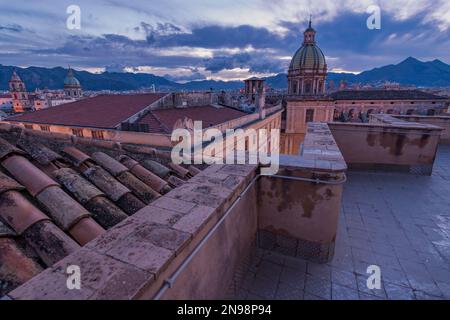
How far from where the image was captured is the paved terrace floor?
Result: 236cm

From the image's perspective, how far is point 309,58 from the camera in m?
42.0

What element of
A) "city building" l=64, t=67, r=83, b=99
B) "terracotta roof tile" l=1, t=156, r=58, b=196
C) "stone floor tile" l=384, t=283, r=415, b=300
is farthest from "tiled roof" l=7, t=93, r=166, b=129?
"city building" l=64, t=67, r=83, b=99

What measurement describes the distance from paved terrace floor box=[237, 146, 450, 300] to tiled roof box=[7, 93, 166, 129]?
13.8 m

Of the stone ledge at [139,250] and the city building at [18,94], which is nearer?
the stone ledge at [139,250]

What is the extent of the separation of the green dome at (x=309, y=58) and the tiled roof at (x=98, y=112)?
33647 mm

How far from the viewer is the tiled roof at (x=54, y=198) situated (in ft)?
5.75

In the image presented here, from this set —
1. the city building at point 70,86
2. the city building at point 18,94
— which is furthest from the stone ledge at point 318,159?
the city building at point 70,86

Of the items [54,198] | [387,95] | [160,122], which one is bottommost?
[160,122]

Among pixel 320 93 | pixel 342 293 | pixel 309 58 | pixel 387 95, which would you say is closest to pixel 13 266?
pixel 342 293

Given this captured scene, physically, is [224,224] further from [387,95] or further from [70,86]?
[70,86]

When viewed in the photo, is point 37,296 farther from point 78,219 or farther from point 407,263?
point 407,263

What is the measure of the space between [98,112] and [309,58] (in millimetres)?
38285

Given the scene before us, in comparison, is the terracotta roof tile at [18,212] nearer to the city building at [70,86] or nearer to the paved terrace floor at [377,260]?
the paved terrace floor at [377,260]
